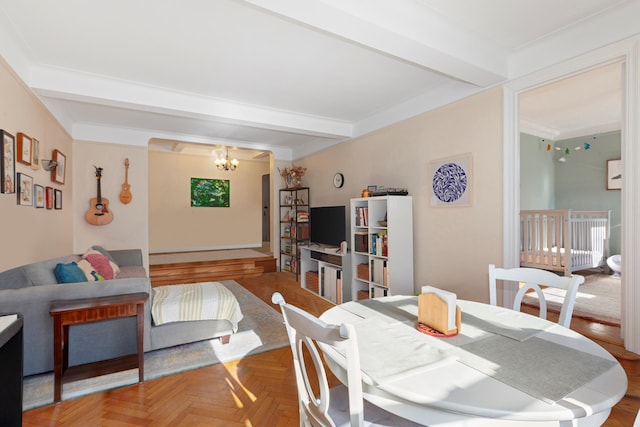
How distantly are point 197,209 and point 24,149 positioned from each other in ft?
16.6

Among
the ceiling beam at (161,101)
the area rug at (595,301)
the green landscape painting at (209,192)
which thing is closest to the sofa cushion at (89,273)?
the ceiling beam at (161,101)

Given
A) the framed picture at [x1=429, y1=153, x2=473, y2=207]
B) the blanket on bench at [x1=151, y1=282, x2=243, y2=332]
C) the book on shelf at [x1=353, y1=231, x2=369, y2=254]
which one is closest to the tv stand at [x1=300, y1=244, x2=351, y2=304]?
the book on shelf at [x1=353, y1=231, x2=369, y2=254]

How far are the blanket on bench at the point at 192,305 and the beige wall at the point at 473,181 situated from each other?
7.18ft

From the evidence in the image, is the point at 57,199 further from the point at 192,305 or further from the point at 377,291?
the point at 377,291

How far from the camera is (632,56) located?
2160mm

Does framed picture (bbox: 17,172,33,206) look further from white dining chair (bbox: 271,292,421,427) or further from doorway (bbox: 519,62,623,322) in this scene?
doorway (bbox: 519,62,623,322)

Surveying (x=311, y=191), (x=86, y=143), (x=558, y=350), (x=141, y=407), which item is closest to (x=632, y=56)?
(x=558, y=350)

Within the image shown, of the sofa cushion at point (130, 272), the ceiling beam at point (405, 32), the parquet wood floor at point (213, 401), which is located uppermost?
the ceiling beam at point (405, 32)

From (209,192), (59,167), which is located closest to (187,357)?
(59,167)

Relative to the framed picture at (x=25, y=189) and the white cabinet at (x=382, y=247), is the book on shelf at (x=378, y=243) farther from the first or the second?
the framed picture at (x=25, y=189)

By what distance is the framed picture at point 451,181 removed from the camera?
3174mm

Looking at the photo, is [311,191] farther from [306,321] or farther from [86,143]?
[306,321]

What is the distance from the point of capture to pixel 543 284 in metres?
1.75

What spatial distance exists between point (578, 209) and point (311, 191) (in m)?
5.08
